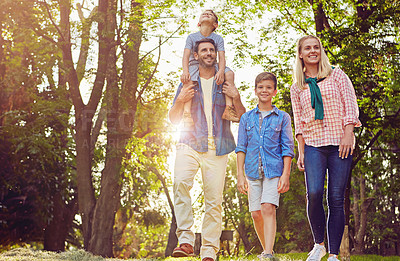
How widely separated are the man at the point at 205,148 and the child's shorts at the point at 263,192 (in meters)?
0.57

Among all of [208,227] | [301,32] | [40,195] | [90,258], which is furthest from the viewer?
[40,195]

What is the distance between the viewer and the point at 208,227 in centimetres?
514

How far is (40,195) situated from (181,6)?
9.42m

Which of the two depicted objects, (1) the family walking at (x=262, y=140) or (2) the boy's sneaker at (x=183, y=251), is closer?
(2) the boy's sneaker at (x=183, y=251)

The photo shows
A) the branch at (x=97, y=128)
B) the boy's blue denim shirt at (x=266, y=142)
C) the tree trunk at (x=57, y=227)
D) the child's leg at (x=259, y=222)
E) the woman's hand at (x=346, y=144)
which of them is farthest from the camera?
the tree trunk at (x=57, y=227)

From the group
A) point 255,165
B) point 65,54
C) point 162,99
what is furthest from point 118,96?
point 255,165

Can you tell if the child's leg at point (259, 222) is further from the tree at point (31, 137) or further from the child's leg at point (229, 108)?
the tree at point (31, 137)

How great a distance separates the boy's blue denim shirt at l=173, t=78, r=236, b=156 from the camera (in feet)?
16.9

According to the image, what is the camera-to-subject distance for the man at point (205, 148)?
502 centimetres

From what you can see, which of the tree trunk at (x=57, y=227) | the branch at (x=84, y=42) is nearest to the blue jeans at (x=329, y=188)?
the branch at (x=84, y=42)

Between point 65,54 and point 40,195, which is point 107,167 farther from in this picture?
point 40,195

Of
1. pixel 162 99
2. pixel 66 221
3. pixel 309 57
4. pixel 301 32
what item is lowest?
pixel 66 221

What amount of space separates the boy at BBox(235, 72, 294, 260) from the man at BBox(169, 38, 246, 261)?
415 mm

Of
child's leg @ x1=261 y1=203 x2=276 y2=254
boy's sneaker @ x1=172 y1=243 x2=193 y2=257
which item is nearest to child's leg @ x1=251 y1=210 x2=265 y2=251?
child's leg @ x1=261 y1=203 x2=276 y2=254
